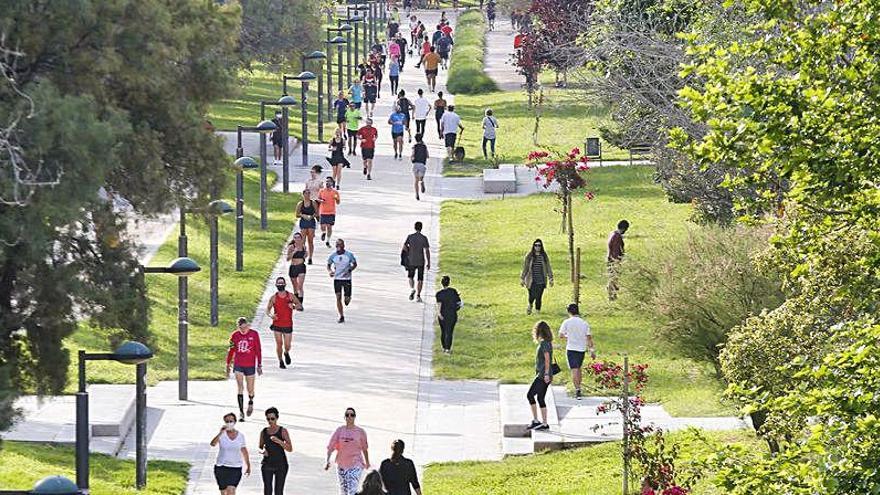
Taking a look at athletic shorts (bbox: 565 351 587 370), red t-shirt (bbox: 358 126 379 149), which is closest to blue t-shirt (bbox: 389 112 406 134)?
red t-shirt (bbox: 358 126 379 149)

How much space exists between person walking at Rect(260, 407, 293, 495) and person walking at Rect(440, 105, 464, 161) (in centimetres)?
2657

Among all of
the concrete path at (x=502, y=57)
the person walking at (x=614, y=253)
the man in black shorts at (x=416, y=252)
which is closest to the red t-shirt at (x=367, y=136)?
the man in black shorts at (x=416, y=252)

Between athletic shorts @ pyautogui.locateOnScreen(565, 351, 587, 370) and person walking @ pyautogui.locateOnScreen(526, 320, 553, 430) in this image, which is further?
athletic shorts @ pyautogui.locateOnScreen(565, 351, 587, 370)

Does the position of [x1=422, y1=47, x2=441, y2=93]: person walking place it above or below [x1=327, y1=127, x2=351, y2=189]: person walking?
below

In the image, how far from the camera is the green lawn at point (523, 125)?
47875mm

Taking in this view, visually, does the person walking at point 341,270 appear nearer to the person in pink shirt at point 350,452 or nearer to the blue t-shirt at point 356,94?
the person in pink shirt at point 350,452

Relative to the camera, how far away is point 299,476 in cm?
2166

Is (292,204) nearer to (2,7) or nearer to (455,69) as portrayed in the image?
(2,7)

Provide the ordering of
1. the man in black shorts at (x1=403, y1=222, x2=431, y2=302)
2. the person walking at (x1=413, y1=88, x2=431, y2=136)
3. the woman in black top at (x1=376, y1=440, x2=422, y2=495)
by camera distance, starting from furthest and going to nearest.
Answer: the person walking at (x1=413, y1=88, x2=431, y2=136)
the man in black shorts at (x1=403, y1=222, x2=431, y2=302)
the woman in black top at (x1=376, y1=440, x2=422, y2=495)

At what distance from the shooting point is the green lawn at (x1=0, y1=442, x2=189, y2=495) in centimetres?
1984

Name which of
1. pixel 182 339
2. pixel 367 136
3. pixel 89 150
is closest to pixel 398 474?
pixel 89 150

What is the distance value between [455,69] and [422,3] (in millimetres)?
32066

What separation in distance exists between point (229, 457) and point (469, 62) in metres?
48.2

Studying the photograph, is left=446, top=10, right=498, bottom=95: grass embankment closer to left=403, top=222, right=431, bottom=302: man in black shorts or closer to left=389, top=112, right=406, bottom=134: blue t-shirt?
left=389, top=112, right=406, bottom=134: blue t-shirt
